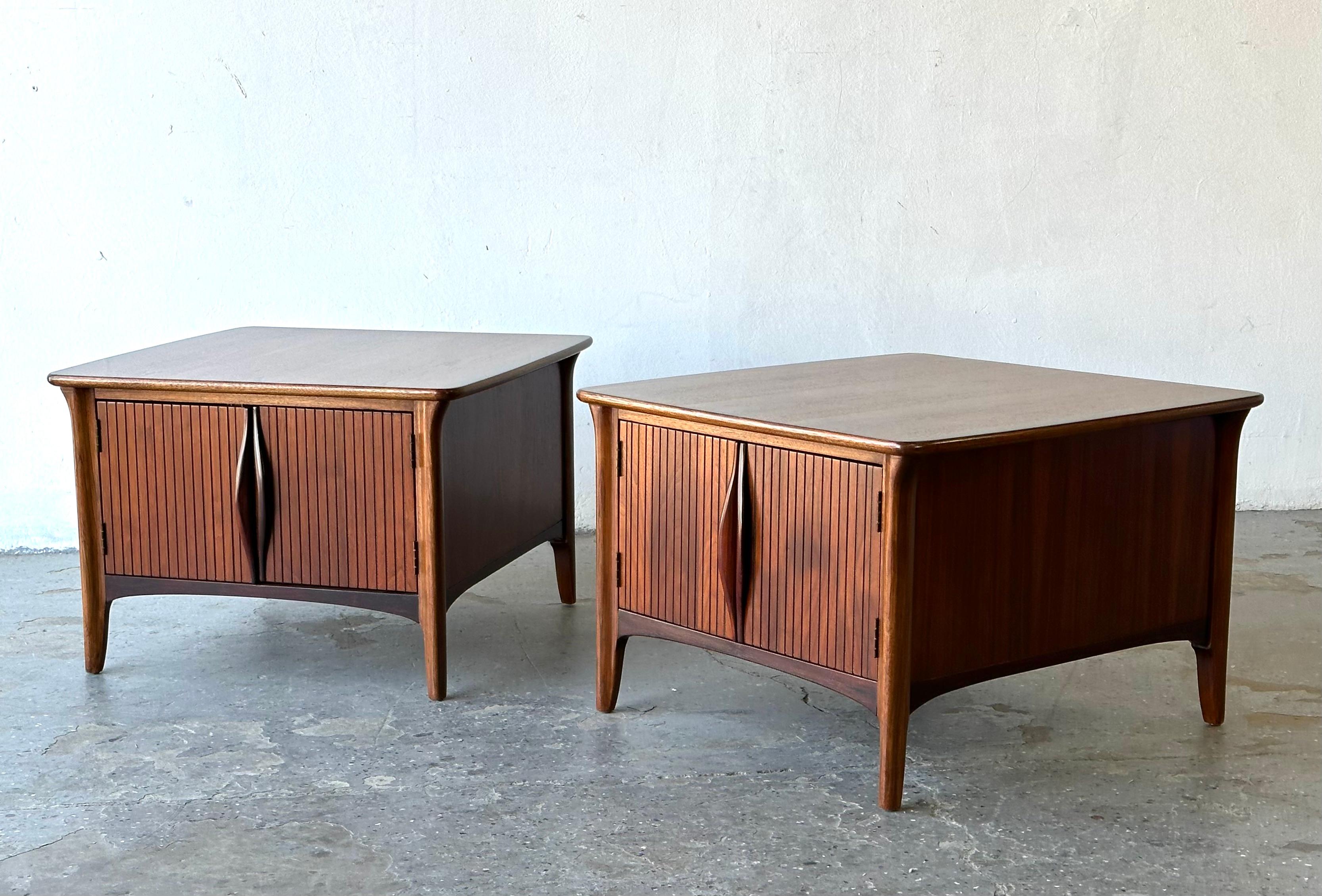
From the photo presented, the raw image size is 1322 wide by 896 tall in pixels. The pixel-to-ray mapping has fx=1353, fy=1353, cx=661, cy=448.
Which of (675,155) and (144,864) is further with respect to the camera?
(675,155)

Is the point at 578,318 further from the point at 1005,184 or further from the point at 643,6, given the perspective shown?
the point at 1005,184

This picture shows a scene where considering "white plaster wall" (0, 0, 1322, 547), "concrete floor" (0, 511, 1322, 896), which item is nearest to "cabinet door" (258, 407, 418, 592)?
"concrete floor" (0, 511, 1322, 896)

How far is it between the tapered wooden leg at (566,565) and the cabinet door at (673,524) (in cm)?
77

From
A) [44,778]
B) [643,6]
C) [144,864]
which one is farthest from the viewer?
[643,6]

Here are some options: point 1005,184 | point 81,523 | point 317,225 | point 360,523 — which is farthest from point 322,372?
point 1005,184

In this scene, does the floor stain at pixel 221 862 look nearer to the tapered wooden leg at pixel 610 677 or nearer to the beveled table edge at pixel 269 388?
the tapered wooden leg at pixel 610 677

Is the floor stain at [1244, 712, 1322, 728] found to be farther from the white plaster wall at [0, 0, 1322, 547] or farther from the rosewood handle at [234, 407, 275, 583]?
the rosewood handle at [234, 407, 275, 583]

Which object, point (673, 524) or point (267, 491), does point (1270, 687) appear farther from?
point (267, 491)

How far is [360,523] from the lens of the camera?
2.59m

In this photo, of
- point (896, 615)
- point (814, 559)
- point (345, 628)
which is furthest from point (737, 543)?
point (345, 628)

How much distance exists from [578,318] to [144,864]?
2251mm

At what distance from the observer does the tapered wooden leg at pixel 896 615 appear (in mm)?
2047

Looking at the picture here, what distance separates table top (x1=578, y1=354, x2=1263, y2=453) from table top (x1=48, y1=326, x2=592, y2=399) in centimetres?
33

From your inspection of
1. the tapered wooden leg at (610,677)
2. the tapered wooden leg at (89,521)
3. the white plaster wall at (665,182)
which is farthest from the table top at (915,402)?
the white plaster wall at (665,182)
